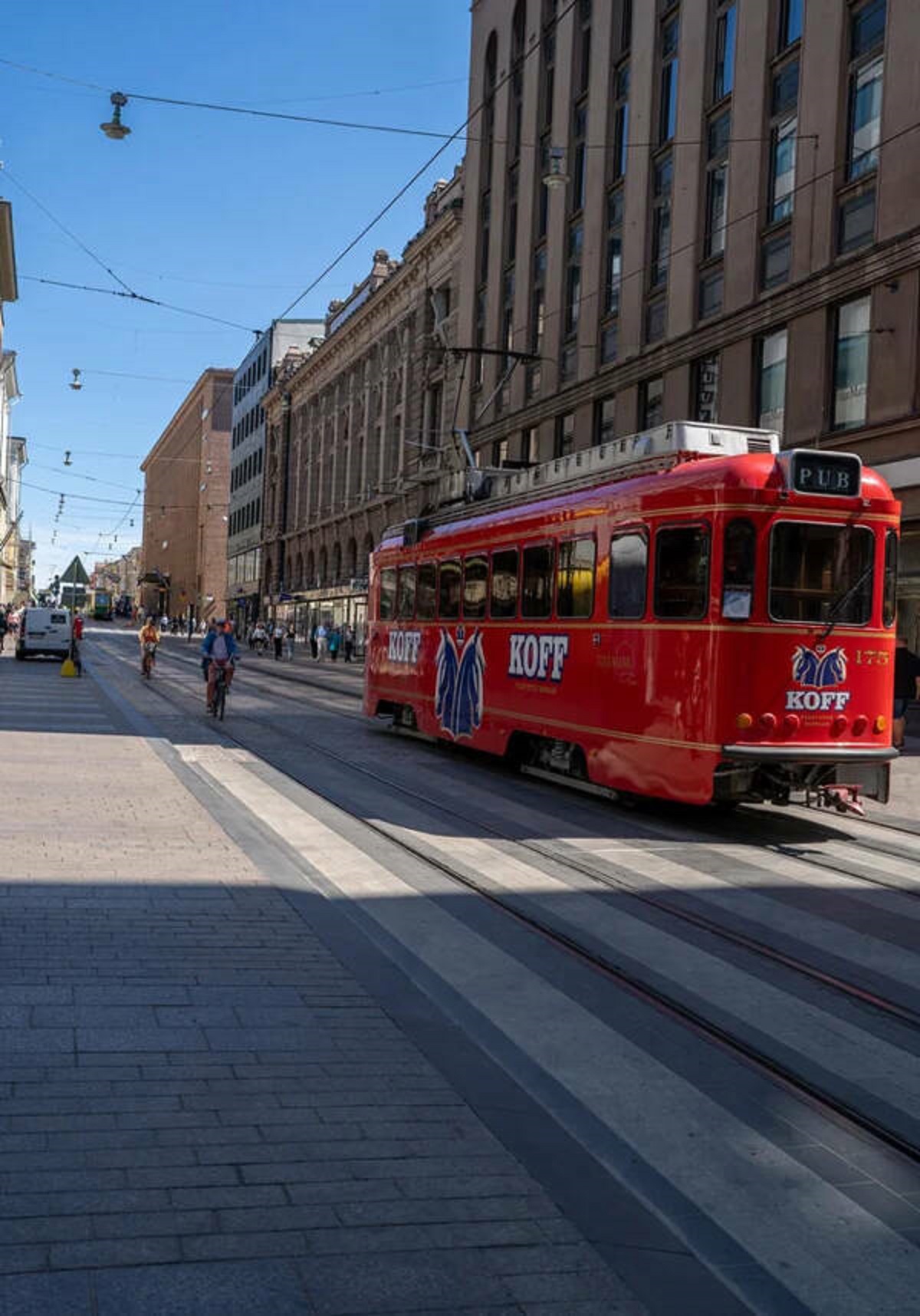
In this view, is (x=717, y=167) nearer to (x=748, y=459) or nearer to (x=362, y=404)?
(x=748, y=459)

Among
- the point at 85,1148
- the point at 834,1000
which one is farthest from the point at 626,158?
the point at 85,1148

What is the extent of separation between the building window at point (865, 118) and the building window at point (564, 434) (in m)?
12.7

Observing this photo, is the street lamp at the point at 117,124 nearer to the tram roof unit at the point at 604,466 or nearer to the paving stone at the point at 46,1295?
the tram roof unit at the point at 604,466

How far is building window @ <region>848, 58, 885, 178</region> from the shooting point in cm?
2269

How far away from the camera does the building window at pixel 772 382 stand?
25469 mm

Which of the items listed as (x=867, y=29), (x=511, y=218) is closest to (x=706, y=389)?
(x=867, y=29)

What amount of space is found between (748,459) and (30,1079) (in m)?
7.90

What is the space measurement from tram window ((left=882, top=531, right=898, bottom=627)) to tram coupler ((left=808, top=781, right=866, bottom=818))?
1.45 m

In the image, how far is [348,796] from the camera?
12.5 meters

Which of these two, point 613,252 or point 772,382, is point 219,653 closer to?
point 772,382

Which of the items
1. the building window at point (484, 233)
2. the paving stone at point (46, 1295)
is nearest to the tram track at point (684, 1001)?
the paving stone at point (46, 1295)

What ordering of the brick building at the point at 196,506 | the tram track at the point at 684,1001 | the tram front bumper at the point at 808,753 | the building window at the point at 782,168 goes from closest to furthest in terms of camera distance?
the tram track at the point at 684,1001 < the tram front bumper at the point at 808,753 < the building window at the point at 782,168 < the brick building at the point at 196,506

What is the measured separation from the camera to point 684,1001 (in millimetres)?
5934

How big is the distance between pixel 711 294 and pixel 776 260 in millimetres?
2794
